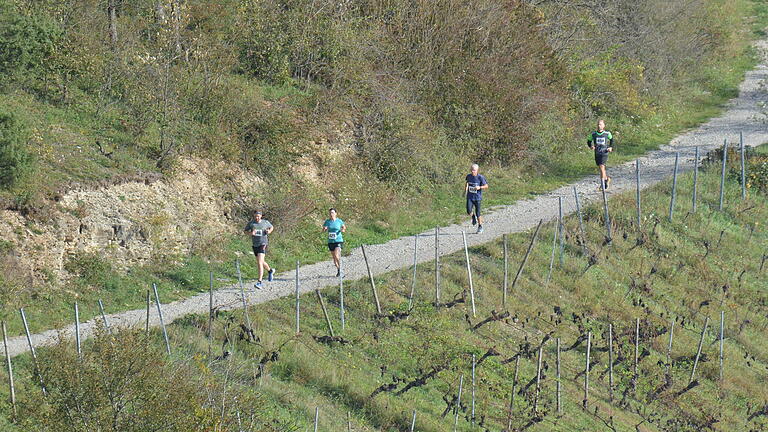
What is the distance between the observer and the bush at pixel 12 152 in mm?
21469

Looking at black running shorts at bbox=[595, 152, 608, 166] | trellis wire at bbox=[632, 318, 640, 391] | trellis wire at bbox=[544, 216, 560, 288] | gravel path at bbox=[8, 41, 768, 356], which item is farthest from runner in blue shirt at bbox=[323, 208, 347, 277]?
black running shorts at bbox=[595, 152, 608, 166]

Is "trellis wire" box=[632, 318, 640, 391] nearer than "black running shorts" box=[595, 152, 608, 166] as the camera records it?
Yes

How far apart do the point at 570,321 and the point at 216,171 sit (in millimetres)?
9125

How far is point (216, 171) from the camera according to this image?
26125 millimetres

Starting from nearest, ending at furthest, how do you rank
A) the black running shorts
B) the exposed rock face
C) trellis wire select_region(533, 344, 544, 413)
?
1. trellis wire select_region(533, 344, 544, 413)
2. the exposed rock face
3. the black running shorts

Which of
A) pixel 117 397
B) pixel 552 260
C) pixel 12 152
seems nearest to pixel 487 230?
pixel 552 260

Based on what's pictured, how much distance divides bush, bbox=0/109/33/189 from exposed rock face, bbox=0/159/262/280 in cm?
75

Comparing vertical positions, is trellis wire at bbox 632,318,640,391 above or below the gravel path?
below

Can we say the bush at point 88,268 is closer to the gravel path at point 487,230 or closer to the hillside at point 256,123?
the hillside at point 256,123

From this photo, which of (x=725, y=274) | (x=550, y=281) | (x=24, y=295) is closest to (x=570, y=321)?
(x=550, y=281)

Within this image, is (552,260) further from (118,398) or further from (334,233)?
(118,398)

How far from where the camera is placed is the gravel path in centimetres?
2033

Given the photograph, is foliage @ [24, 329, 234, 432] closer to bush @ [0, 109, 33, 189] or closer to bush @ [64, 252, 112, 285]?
bush @ [64, 252, 112, 285]

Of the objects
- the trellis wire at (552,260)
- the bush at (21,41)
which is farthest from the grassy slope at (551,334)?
the bush at (21,41)
